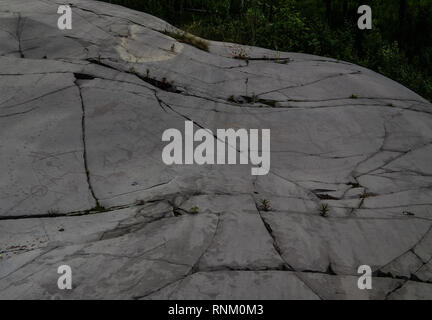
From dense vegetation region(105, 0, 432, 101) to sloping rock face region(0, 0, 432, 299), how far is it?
5.10ft

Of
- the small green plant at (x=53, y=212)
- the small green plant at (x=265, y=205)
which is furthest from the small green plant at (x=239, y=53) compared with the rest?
the small green plant at (x=53, y=212)

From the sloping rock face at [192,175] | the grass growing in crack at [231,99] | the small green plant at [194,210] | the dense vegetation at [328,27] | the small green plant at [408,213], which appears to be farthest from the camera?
the dense vegetation at [328,27]

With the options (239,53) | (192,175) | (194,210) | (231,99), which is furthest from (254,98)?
(194,210)

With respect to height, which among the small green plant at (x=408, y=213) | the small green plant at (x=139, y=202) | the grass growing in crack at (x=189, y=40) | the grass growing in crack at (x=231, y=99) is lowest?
the small green plant at (x=408, y=213)

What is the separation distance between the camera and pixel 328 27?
10562 mm

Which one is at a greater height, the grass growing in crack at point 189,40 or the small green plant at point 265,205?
the grass growing in crack at point 189,40

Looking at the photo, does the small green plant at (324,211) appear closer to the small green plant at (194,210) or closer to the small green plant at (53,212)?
the small green plant at (194,210)

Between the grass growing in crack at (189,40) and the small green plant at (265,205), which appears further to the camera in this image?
the grass growing in crack at (189,40)

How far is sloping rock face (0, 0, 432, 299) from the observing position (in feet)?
11.6

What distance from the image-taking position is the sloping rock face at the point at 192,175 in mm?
3533

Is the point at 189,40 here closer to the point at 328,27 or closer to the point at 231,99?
the point at 231,99

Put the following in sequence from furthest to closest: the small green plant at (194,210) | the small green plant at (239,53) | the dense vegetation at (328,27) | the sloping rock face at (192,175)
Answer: the dense vegetation at (328,27), the small green plant at (239,53), the small green plant at (194,210), the sloping rock face at (192,175)

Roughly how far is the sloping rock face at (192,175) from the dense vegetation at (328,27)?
5.10 feet
